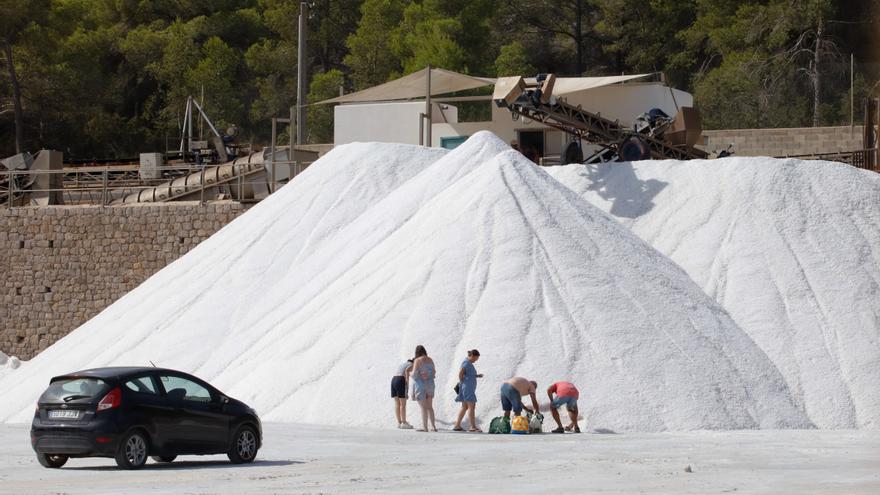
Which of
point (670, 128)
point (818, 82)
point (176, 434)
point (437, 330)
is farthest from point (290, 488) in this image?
point (818, 82)

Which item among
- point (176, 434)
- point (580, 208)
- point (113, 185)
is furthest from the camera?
point (113, 185)

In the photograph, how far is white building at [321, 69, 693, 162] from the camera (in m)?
36.9

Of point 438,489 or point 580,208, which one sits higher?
point 580,208

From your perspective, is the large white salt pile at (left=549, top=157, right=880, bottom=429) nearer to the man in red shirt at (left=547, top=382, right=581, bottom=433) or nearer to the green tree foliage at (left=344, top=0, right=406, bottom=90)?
the man in red shirt at (left=547, top=382, right=581, bottom=433)

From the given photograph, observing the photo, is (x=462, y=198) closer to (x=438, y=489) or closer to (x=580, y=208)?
(x=580, y=208)

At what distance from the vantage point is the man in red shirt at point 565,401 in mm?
17125

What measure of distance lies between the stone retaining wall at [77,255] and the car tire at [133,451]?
1872cm

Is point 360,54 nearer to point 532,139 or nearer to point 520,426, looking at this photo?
point 532,139

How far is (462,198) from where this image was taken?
22.9 metres

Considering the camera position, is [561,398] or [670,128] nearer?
[561,398]

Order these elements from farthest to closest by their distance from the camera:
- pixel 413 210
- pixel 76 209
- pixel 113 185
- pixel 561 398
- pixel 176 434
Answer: pixel 113 185, pixel 76 209, pixel 413 210, pixel 561 398, pixel 176 434

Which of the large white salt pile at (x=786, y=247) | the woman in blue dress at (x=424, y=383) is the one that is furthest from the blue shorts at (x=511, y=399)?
the large white salt pile at (x=786, y=247)

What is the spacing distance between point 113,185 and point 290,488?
94.4 ft

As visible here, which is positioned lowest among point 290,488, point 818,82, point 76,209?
point 290,488
